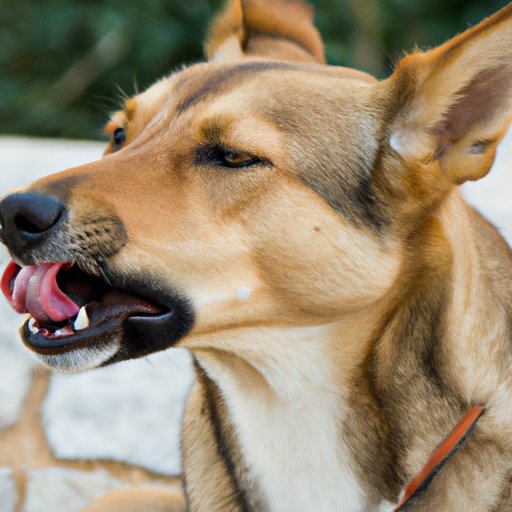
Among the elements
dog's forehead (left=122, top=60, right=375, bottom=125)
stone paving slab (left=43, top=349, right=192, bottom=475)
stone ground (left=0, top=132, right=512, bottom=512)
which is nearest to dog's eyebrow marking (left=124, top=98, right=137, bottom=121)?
dog's forehead (left=122, top=60, right=375, bottom=125)

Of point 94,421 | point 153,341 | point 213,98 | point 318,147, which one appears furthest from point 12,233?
point 94,421

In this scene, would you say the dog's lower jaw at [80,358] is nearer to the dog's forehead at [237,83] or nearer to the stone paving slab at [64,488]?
the dog's forehead at [237,83]

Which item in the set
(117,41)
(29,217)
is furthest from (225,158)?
(117,41)

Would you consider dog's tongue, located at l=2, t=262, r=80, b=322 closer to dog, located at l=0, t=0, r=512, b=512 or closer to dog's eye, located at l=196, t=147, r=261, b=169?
dog, located at l=0, t=0, r=512, b=512

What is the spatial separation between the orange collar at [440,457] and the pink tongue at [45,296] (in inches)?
40.1

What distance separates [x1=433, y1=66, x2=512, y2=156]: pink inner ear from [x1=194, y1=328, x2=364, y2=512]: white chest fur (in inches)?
Result: 28.2

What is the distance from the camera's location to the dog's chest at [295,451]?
2.74m

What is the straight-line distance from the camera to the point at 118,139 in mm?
3133

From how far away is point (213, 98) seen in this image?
274 cm

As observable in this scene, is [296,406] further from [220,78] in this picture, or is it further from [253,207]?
[220,78]

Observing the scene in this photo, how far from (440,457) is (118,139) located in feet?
4.62

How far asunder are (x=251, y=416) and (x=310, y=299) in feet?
1.48

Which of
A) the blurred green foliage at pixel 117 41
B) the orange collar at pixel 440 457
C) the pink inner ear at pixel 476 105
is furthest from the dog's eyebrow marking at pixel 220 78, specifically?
the blurred green foliage at pixel 117 41

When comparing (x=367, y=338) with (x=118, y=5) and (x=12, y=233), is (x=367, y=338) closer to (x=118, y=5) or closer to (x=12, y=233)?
(x=12, y=233)
